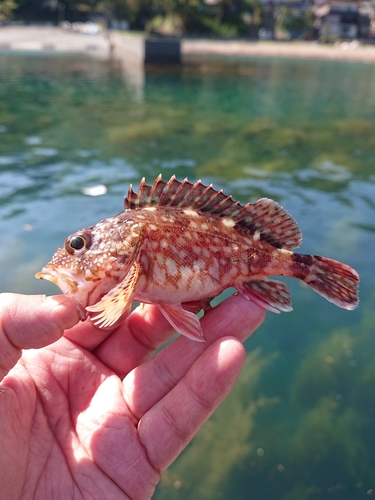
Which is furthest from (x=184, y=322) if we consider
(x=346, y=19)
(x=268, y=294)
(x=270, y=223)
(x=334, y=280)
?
(x=346, y=19)

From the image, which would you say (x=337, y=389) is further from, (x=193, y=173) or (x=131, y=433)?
(x=193, y=173)

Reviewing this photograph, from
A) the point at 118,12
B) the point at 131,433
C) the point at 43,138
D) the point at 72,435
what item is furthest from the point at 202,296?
the point at 118,12

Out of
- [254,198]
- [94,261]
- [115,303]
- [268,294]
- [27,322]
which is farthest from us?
[254,198]

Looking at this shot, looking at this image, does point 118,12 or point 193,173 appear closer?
point 193,173

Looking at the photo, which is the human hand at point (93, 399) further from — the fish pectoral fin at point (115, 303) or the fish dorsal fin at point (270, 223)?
the fish dorsal fin at point (270, 223)

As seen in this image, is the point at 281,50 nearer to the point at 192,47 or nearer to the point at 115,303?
the point at 192,47

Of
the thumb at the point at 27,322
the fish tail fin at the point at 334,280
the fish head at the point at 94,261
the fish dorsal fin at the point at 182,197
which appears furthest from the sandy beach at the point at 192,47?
the thumb at the point at 27,322
